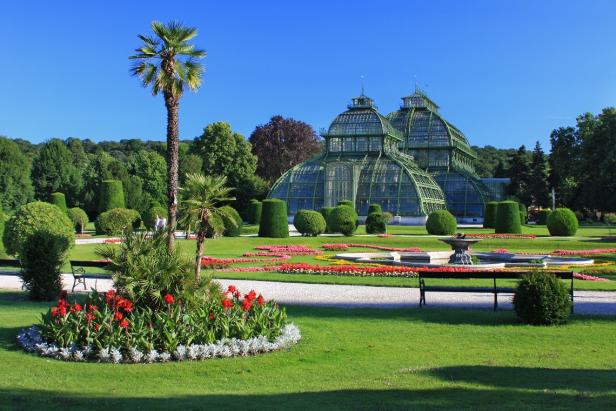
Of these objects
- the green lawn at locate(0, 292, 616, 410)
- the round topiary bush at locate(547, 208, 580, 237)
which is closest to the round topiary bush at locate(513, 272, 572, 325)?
the green lawn at locate(0, 292, 616, 410)

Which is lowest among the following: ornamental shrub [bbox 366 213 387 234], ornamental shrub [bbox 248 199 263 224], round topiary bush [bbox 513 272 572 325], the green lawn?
the green lawn

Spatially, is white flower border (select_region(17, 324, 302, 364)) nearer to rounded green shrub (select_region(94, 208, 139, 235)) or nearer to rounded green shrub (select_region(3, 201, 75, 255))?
rounded green shrub (select_region(3, 201, 75, 255))

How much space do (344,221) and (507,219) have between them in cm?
1071

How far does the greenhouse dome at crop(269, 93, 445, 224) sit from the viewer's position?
59.9 metres

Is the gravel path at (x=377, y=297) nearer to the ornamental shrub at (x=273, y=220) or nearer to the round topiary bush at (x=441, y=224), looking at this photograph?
the ornamental shrub at (x=273, y=220)

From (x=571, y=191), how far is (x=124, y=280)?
7578 centimetres

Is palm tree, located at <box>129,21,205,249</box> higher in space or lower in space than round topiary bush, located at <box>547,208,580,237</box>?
higher

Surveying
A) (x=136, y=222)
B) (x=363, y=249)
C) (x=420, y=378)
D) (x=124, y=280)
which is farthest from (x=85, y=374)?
(x=136, y=222)

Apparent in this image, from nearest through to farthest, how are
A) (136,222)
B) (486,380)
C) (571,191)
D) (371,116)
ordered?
1. (486,380)
2. (136,222)
3. (371,116)
4. (571,191)

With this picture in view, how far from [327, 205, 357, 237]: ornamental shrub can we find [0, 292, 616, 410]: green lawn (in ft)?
94.2

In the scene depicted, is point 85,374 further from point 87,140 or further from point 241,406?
point 87,140

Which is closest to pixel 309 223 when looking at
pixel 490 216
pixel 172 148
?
pixel 490 216

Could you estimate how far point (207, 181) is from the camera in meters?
14.3

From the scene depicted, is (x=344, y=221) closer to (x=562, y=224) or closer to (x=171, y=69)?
(x=562, y=224)
